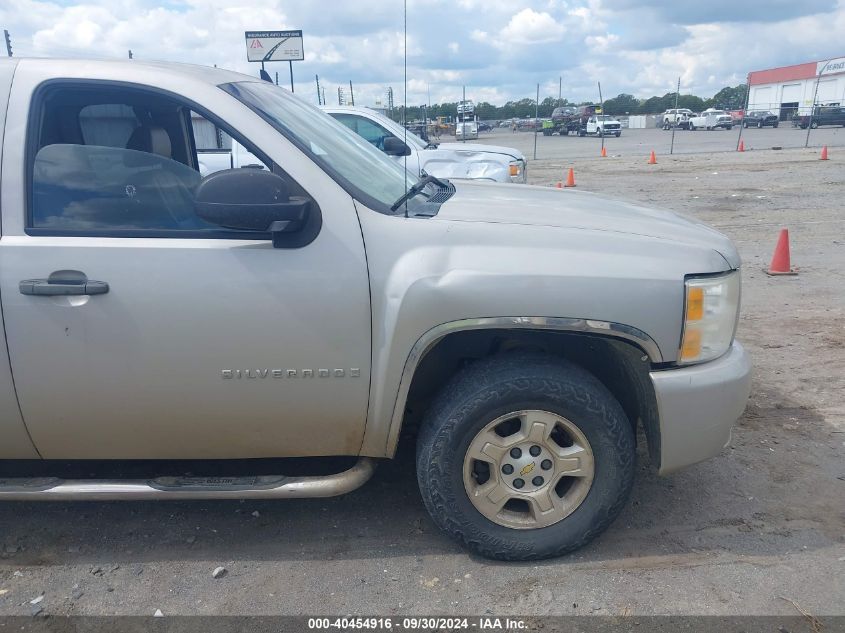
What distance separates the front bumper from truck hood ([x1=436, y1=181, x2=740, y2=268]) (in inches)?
17.2

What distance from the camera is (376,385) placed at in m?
2.74

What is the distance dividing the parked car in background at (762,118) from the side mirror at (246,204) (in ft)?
175

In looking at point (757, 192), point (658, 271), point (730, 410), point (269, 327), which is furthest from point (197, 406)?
point (757, 192)

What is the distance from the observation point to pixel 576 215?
121 inches

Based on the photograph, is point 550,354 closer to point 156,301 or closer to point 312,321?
point 312,321

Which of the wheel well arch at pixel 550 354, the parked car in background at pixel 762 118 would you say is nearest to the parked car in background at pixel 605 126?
the parked car in background at pixel 762 118

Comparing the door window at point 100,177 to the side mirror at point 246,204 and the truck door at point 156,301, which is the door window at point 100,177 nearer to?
the truck door at point 156,301

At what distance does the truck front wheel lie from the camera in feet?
9.06

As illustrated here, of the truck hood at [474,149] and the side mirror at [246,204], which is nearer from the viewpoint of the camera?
the side mirror at [246,204]

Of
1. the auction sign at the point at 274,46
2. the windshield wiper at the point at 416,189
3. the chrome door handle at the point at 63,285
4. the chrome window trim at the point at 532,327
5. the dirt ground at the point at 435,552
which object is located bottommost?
the dirt ground at the point at 435,552

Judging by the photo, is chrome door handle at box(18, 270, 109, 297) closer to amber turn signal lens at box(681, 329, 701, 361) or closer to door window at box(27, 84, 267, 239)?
door window at box(27, 84, 267, 239)

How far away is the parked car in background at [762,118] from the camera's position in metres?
49.1

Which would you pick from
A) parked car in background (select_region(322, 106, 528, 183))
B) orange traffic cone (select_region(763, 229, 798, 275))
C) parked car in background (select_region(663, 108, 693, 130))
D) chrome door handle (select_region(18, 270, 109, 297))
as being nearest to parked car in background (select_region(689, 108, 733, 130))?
parked car in background (select_region(663, 108, 693, 130))

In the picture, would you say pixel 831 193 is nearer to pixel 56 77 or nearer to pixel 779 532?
pixel 779 532
